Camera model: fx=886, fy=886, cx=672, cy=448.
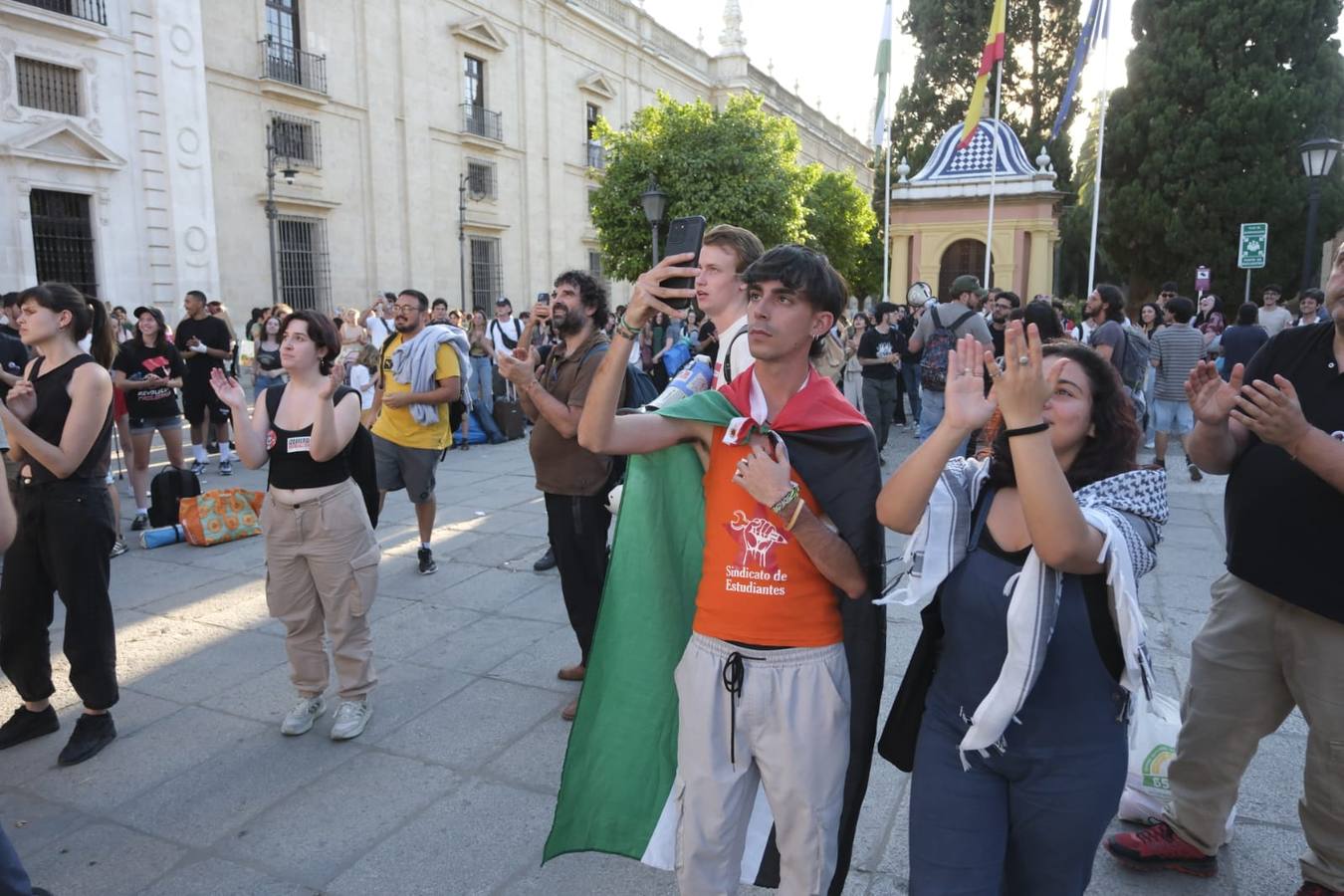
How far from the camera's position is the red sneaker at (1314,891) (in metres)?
2.47

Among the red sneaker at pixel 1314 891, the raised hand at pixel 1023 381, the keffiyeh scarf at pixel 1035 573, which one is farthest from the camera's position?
the red sneaker at pixel 1314 891

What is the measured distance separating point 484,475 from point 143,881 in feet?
22.5

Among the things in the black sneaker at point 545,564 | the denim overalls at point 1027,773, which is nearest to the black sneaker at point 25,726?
the black sneaker at point 545,564

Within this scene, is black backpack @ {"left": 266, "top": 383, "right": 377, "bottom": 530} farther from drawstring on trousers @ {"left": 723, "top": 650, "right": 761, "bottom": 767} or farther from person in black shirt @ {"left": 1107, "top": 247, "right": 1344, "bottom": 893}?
person in black shirt @ {"left": 1107, "top": 247, "right": 1344, "bottom": 893}

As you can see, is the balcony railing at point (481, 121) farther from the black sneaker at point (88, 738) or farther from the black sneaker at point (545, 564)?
the black sneaker at point (88, 738)

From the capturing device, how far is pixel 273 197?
790 inches

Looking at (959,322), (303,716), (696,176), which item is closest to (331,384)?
(303,716)

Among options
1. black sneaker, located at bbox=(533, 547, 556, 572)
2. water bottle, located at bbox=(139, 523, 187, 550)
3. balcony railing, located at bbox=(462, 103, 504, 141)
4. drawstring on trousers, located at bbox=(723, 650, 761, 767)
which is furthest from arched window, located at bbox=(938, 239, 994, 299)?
drawstring on trousers, located at bbox=(723, 650, 761, 767)

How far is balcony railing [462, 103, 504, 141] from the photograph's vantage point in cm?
2600

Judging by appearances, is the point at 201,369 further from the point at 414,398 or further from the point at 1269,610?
the point at 1269,610

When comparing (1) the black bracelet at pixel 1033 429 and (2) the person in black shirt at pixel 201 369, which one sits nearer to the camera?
(1) the black bracelet at pixel 1033 429

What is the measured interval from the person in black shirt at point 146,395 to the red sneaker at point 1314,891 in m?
7.82

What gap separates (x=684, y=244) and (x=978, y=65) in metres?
33.9

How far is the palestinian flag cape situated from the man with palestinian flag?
2 centimetres
